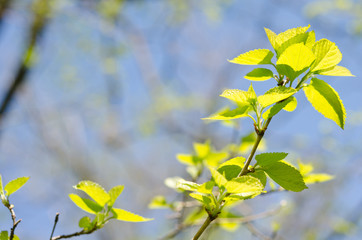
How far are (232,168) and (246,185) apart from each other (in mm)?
73

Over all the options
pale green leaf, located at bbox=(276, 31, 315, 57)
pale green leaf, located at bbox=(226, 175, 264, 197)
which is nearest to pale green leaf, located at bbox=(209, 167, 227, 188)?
pale green leaf, located at bbox=(226, 175, 264, 197)

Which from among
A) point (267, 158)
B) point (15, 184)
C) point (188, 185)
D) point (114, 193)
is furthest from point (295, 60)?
point (15, 184)

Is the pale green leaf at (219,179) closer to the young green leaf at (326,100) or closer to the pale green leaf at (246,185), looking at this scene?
the pale green leaf at (246,185)

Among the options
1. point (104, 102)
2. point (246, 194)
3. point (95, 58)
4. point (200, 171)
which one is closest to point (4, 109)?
point (95, 58)

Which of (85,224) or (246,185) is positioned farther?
(85,224)

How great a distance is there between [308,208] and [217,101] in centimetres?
315

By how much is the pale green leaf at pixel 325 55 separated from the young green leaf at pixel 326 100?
0.03 meters

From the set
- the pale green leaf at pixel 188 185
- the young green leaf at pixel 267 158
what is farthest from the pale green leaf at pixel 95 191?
the young green leaf at pixel 267 158

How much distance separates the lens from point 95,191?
0.57m

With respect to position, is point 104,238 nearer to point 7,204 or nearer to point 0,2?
point 0,2

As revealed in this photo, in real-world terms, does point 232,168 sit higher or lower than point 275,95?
lower

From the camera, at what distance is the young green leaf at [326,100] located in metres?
0.53

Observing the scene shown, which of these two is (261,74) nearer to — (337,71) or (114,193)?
(337,71)

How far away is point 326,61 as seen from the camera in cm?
55
